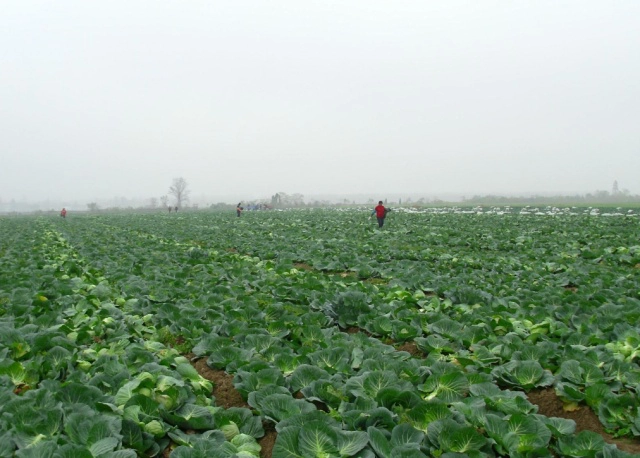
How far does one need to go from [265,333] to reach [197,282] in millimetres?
3971

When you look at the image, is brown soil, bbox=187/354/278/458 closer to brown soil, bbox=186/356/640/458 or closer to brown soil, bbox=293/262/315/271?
brown soil, bbox=186/356/640/458

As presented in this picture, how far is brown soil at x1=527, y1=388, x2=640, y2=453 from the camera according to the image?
3.56 metres

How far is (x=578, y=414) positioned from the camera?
13.1 ft

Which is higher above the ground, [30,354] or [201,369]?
[30,354]

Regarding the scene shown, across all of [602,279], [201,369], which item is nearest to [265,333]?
[201,369]

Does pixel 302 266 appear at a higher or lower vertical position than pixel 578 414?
lower

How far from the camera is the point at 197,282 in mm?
8906

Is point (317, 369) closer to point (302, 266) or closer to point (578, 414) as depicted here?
point (578, 414)

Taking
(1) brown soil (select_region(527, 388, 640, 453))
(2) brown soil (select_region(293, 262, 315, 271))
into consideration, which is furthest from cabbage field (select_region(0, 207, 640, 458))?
(2) brown soil (select_region(293, 262, 315, 271))

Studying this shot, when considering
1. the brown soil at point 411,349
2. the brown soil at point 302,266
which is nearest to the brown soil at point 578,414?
the brown soil at point 411,349

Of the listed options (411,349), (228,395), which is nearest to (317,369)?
(228,395)

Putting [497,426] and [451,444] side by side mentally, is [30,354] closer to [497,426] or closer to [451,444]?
[451,444]

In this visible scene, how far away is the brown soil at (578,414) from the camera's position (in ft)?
11.7

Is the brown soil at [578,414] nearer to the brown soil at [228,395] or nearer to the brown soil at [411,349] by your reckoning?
the brown soil at [411,349]
